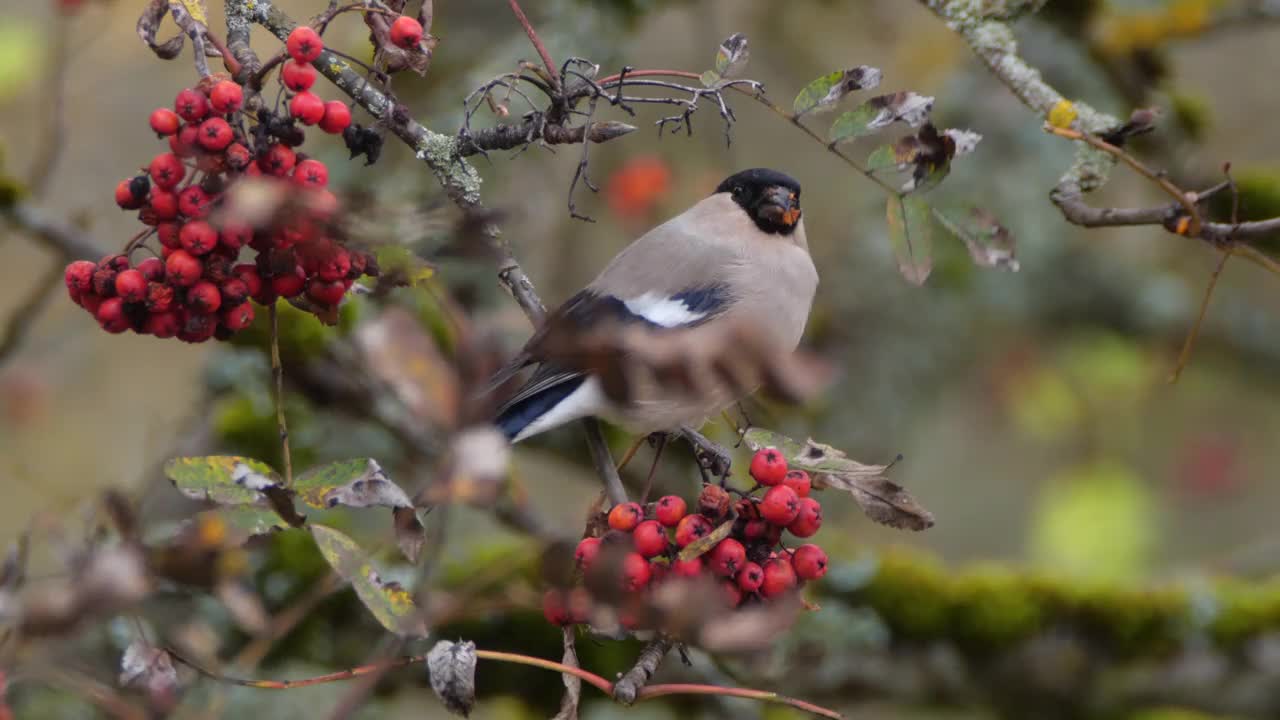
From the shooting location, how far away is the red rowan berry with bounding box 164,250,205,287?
1.42 m

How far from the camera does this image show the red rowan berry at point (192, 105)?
1.37 meters

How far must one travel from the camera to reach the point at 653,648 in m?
1.49

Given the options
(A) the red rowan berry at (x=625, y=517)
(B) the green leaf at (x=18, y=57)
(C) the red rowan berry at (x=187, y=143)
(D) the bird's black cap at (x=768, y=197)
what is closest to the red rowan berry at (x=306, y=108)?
(C) the red rowan berry at (x=187, y=143)

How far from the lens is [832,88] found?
1.67 metres

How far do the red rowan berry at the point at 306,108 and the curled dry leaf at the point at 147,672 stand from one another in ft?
1.97

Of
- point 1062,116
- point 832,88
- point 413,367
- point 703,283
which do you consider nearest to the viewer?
point 413,367

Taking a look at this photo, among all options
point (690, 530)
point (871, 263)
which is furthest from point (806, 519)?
point (871, 263)

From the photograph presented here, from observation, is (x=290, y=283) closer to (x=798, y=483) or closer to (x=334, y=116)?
(x=334, y=116)

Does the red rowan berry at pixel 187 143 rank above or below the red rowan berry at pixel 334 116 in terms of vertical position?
above

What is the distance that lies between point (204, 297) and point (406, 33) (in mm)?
378

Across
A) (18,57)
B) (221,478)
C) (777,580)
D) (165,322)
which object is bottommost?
(18,57)

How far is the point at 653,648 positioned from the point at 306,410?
210cm

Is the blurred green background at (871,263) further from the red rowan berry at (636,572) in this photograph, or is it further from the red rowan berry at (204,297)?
the red rowan berry at (636,572)

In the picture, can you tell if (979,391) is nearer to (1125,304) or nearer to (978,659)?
(1125,304)
